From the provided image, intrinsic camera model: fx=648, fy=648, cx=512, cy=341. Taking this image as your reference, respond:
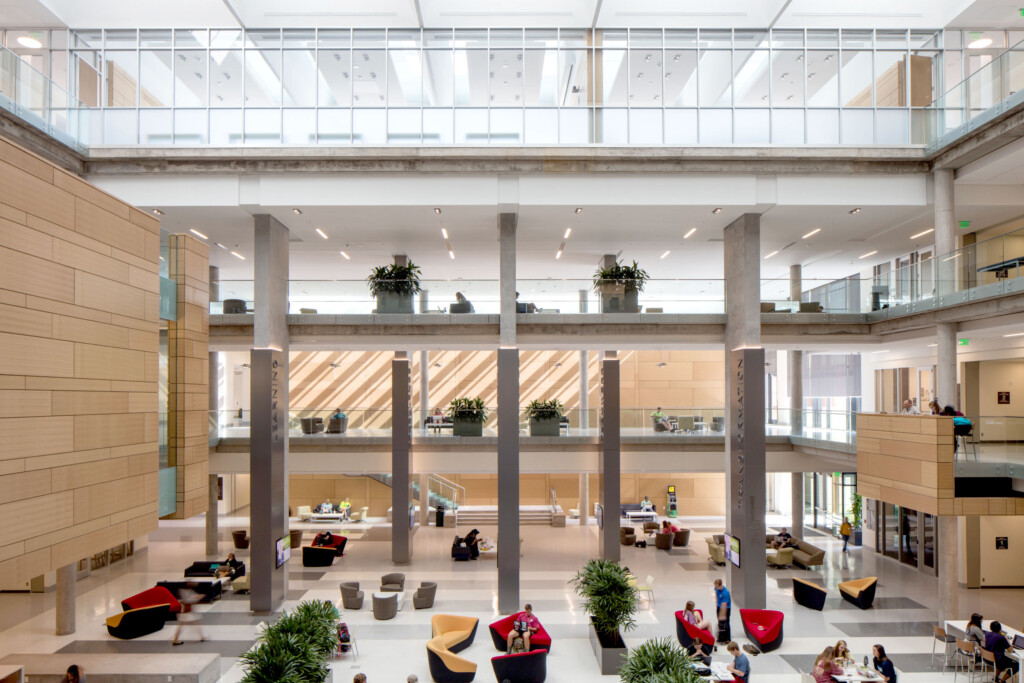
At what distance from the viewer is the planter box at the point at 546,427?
755 inches

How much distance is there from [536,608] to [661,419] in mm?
7293

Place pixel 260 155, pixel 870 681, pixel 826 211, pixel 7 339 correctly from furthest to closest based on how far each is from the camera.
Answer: pixel 826 211 < pixel 260 155 < pixel 870 681 < pixel 7 339

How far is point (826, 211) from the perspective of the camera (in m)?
15.2

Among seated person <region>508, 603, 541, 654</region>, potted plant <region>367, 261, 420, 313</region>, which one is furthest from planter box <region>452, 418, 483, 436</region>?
seated person <region>508, 603, 541, 654</region>

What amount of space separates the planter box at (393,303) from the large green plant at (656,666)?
9.58 meters

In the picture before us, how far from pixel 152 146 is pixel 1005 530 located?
870 inches

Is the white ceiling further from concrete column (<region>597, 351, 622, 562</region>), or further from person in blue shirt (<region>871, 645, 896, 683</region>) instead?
person in blue shirt (<region>871, 645, 896, 683</region>)

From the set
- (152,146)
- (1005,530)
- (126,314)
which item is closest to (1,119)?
(152,146)

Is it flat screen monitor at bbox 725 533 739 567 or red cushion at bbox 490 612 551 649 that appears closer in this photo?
red cushion at bbox 490 612 551 649

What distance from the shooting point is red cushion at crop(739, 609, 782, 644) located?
12.1 meters

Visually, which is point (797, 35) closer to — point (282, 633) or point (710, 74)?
point (710, 74)

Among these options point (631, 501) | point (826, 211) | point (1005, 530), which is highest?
point (826, 211)

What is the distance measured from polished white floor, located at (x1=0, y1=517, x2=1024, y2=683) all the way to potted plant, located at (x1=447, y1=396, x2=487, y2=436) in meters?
3.80

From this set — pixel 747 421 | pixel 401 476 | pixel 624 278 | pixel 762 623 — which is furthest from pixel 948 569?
pixel 401 476
